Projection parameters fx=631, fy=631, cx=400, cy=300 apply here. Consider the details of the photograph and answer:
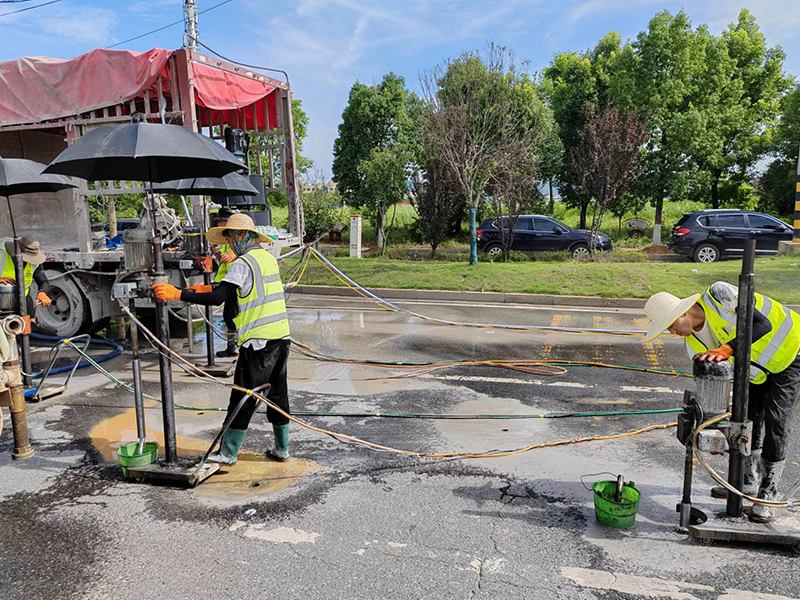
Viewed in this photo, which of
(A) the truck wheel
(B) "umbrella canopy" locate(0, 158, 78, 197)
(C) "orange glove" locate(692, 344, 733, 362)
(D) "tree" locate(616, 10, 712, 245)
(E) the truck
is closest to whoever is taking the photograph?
(C) "orange glove" locate(692, 344, 733, 362)

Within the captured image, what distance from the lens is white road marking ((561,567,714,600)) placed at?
10.2 feet

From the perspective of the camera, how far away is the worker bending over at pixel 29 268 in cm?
664

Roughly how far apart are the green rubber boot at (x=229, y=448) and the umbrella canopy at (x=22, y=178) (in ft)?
11.1

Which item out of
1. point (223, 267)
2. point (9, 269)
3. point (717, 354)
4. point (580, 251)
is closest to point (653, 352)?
point (717, 354)

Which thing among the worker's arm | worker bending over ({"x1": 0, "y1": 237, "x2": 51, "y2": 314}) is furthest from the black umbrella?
the worker's arm

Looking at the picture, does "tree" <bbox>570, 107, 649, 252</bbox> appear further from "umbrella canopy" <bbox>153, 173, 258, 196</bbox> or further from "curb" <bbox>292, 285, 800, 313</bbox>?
"umbrella canopy" <bbox>153, 173, 258, 196</bbox>

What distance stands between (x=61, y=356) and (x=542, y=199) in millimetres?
25253

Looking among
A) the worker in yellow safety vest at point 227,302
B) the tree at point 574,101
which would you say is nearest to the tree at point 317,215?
the tree at point 574,101

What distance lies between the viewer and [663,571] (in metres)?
3.29

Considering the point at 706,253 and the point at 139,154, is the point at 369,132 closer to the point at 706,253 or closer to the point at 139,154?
the point at 706,253

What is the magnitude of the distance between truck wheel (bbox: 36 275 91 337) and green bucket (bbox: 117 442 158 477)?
5.12m

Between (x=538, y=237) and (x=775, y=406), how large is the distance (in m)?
16.4

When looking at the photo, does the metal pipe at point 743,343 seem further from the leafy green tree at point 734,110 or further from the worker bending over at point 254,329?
the leafy green tree at point 734,110

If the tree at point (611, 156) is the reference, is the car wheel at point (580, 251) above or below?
below
